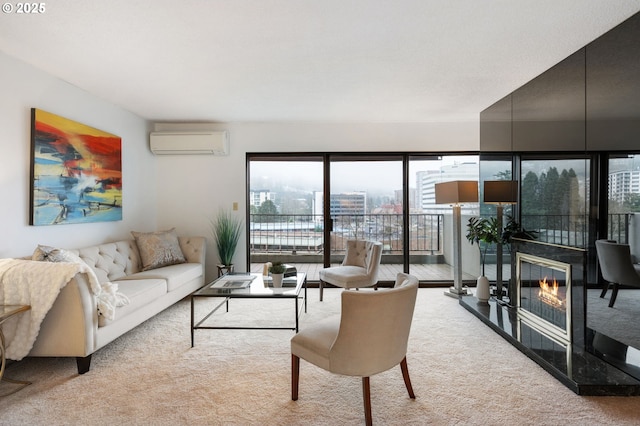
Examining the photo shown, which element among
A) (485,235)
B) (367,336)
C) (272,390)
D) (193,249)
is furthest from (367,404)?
(193,249)

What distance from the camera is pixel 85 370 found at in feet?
7.73

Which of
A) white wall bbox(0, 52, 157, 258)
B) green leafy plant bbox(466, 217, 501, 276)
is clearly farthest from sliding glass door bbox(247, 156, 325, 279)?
green leafy plant bbox(466, 217, 501, 276)

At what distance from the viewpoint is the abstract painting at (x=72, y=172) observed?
2854 millimetres

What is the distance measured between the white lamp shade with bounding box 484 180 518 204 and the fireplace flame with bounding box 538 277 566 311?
34.6 inches

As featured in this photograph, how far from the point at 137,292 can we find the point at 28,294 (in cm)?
77

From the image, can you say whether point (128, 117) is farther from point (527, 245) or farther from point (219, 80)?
point (527, 245)

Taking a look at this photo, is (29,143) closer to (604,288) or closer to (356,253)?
(356,253)

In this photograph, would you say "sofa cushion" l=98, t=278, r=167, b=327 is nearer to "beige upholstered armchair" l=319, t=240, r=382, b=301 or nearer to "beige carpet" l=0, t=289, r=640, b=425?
"beige carpet" l=0, t=289, r=640, b=425

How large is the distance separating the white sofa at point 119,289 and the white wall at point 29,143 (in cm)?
29

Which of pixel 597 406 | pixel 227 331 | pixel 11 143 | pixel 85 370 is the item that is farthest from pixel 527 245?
pixel 11 143

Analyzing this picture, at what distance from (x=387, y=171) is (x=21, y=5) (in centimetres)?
420

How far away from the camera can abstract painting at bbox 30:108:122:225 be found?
285cm

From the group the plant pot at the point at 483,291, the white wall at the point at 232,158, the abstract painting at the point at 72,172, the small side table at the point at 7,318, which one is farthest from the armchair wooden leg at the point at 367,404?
the white wall at the point at 232,158

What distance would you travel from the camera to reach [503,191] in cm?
344
